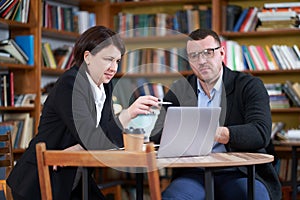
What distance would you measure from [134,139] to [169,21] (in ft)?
11.0

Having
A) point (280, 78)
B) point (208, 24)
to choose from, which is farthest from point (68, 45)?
point (280, 78)

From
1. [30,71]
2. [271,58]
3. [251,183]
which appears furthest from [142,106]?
[271,58]

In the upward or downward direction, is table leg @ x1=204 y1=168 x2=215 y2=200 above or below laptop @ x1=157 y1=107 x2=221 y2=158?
below

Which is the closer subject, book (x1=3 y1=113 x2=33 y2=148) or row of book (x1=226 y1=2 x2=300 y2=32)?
book (x1=3 y1=113 x2=33 y2=148)

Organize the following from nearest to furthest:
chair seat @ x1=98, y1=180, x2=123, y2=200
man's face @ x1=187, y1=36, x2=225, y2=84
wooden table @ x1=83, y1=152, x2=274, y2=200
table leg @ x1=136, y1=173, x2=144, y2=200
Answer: wooden table @ x1=83, y1=152, x2=274, y2=200, table leg @ x1=136, y1=173, x2=144, y2=200, man's face @ x1=187, y1=36, x2=225, y2=84, chair seat @ x1=98, y1=180, x2=123, y2=200

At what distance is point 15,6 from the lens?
182 inches

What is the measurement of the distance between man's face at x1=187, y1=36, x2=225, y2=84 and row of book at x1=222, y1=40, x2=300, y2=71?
219cm

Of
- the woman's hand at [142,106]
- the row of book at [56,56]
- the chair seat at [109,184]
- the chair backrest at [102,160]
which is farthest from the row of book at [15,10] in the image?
the chair backrest at [102,160]

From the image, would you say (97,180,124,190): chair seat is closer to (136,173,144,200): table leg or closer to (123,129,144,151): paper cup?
(136,173,144,200): table leg

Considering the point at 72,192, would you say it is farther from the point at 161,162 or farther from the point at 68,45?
the point at 68,45

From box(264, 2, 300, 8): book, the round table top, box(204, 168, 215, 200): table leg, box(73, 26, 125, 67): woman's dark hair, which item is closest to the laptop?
the round table top

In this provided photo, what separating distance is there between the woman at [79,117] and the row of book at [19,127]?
2.09m

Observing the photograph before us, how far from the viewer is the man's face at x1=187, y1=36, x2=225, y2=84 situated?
9.42 feet

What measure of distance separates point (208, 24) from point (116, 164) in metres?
3.57
